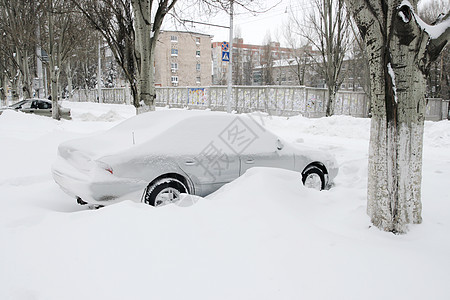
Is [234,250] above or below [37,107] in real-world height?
below

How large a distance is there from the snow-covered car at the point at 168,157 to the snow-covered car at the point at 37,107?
51.8ft

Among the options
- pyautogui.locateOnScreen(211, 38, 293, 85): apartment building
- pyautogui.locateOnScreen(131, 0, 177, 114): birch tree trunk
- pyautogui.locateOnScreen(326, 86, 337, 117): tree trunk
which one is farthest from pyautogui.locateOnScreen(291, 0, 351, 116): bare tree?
pyautogui.locateOnScreen(211, 38, 293, 85): apartment building

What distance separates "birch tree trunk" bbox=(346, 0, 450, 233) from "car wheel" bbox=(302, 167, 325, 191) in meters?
2.19

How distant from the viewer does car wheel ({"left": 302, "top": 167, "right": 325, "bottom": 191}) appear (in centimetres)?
568

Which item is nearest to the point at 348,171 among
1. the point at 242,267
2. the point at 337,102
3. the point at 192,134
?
the point at 192,134

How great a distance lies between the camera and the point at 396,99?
3.27 m

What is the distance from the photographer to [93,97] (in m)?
51.5

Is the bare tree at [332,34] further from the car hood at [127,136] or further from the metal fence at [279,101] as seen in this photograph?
the car hood at [127,136]

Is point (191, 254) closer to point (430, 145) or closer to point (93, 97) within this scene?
point (430, 145)

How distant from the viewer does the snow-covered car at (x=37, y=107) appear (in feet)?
60.3

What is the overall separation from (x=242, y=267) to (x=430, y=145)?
11541mm

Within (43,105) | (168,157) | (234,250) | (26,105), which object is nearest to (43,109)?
(43,105)

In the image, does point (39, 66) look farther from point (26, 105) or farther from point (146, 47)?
point (146, 47)

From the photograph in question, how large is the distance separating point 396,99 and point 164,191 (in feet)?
9.59
